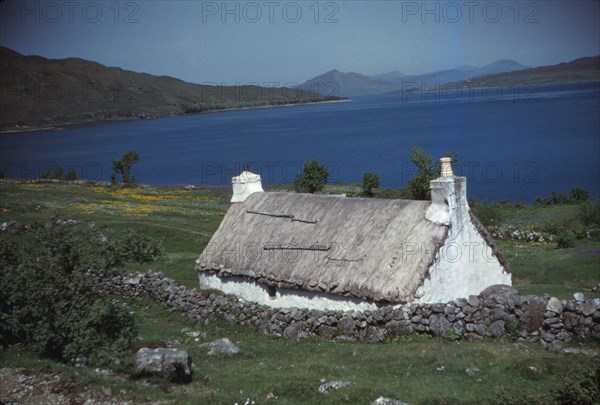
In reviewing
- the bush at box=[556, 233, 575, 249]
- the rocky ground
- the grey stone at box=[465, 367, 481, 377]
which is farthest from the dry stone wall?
the bush at box=[556, 233, 575, 249]

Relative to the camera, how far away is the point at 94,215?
1636 inches

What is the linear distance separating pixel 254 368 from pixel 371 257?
6110 mm

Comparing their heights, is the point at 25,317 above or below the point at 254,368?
above

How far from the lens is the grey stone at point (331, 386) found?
44.8 ft

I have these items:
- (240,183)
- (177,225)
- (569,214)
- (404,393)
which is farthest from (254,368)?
(569,214)

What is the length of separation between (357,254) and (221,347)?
18.4 ft

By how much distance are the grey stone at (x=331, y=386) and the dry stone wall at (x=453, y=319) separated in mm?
4531

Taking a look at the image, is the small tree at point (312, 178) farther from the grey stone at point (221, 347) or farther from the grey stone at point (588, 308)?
the grey stone at point (588, 308)

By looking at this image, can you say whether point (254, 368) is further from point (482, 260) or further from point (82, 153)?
point (82, 153)

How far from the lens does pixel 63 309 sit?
51.5 feet

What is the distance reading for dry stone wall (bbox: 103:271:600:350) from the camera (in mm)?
16109
